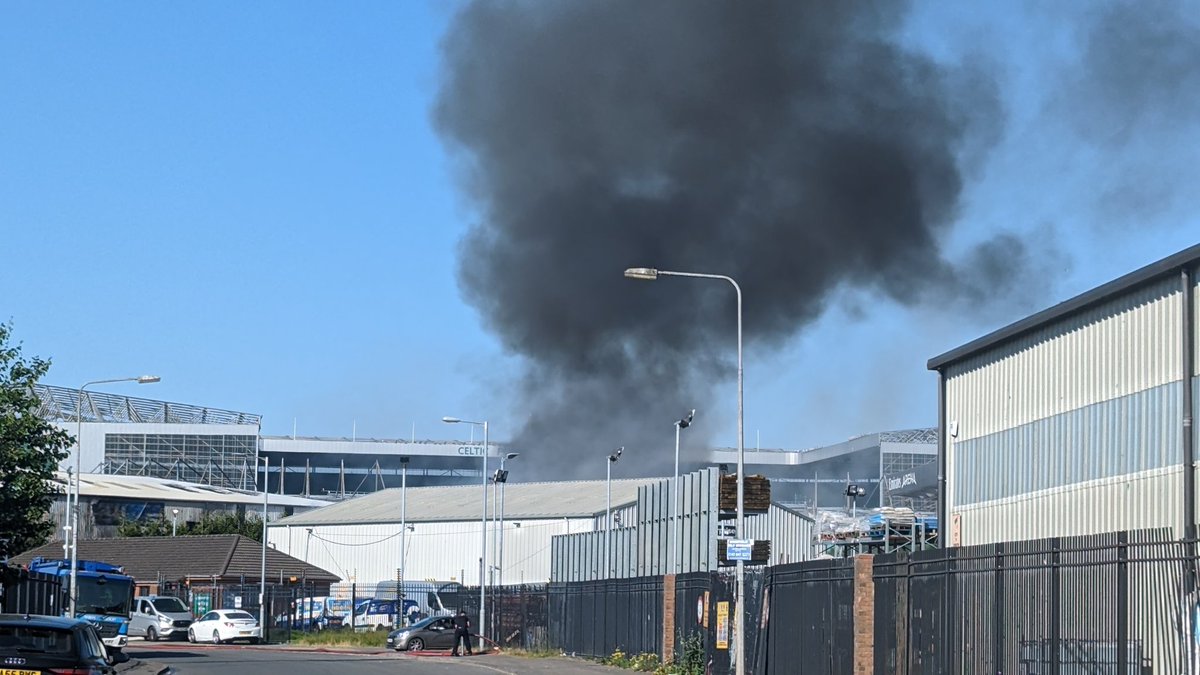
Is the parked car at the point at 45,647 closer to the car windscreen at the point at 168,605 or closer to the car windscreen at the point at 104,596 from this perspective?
the car windscreen at the point at 104,596

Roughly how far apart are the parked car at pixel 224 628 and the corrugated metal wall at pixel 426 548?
→ 68.1 feet

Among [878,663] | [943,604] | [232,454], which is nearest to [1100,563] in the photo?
[943,604]

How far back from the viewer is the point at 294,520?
8762 cm

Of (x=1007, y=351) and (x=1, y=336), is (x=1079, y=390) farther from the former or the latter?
(x=1, y=336)

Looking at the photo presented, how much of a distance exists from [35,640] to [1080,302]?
1518 cm

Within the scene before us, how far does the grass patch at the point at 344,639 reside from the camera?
48.5m

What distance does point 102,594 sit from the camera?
1710 inches

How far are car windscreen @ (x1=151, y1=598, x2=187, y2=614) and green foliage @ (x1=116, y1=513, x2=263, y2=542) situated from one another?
106 ft

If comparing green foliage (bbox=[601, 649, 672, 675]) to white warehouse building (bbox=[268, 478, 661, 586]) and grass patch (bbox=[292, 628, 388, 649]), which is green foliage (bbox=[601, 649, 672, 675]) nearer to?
grass patch (bbox=[292, 628, 388, 649])

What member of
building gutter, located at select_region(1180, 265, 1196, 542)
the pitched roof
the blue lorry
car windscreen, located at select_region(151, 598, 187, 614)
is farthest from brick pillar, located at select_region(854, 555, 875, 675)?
the pitched roof

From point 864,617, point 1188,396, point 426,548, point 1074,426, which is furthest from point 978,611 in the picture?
point 426,548

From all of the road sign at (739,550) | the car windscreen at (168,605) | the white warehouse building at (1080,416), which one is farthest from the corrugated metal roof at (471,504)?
the road sign at (739,550)

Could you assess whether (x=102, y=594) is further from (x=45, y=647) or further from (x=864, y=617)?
(x=45, y=647)

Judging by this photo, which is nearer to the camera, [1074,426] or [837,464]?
[1074,426]
